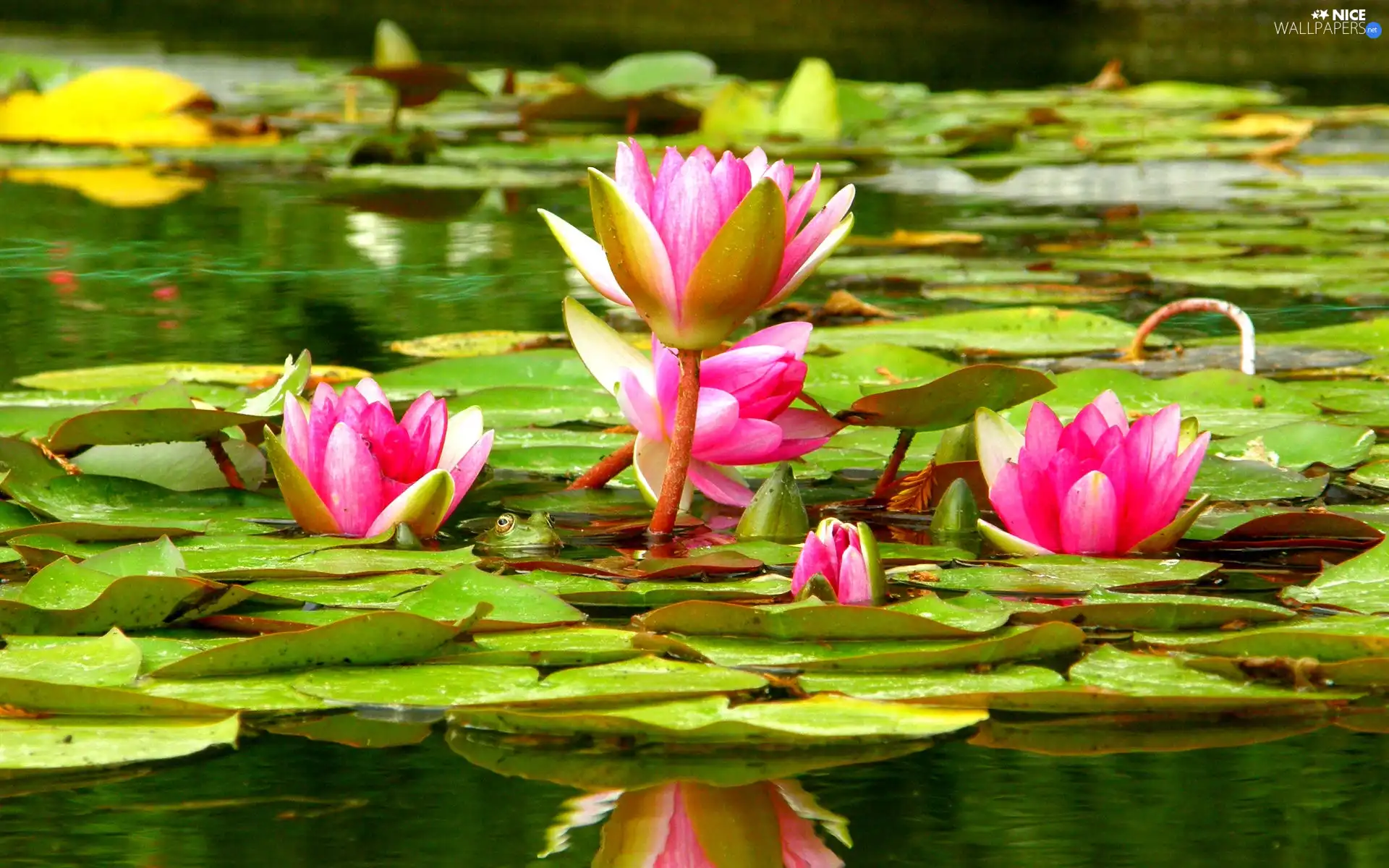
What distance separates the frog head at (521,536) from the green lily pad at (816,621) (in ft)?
0.85

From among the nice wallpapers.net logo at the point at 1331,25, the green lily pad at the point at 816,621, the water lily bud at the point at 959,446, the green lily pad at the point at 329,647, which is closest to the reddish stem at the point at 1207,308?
the water lily bud at the point at 959,446

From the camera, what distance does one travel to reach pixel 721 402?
1450 mm

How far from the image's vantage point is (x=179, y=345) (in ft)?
7.96

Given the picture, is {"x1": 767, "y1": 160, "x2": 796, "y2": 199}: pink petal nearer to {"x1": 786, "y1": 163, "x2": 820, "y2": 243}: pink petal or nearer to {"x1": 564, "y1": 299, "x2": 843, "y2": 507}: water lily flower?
{"x1": 786, "y1": 163, "x2": 820, "y2": 243}: pink petal

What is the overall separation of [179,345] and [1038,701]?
1.69 metres

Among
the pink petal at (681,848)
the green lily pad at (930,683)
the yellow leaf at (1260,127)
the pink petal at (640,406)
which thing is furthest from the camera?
the yellow leaf at (1260,127)

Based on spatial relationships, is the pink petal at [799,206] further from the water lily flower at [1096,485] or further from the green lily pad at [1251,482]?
the green lily pad at [1251,482]

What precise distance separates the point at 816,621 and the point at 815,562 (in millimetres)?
100

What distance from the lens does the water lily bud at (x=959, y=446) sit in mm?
1584

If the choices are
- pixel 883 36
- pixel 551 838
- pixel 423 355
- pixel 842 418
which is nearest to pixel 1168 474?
pixel 842 418

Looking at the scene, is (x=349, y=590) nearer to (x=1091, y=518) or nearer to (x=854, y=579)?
(x=854, y=579)

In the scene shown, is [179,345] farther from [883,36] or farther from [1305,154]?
[883,36]

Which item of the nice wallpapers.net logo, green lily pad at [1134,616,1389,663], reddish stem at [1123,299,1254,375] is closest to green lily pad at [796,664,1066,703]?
green lily pad at [1134,616,1389,663]

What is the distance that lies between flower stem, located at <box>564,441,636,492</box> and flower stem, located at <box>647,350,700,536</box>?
15 cm
